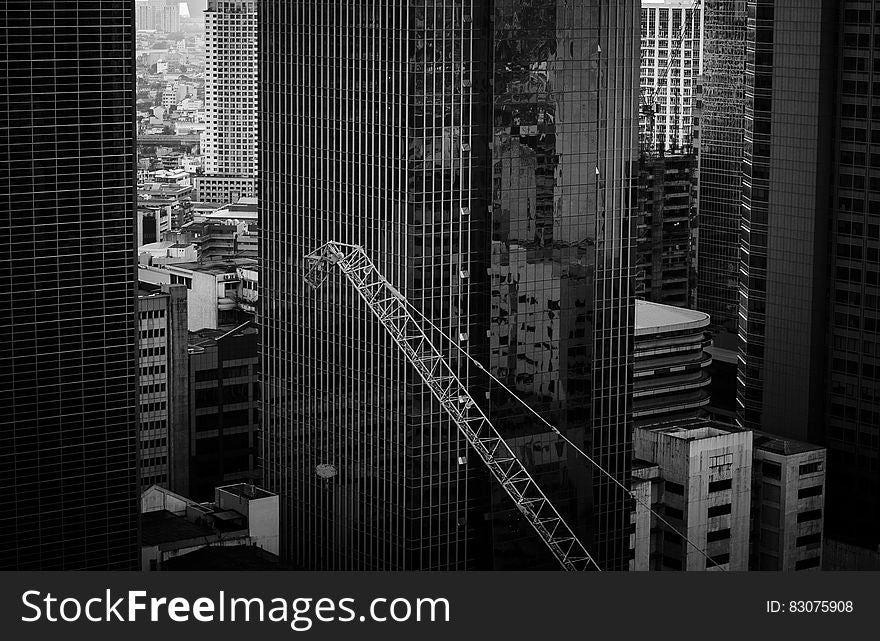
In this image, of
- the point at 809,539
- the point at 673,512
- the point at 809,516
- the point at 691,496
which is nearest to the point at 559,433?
the point at 691,496

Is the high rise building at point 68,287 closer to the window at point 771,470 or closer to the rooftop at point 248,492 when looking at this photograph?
the rooftop at point 248,492

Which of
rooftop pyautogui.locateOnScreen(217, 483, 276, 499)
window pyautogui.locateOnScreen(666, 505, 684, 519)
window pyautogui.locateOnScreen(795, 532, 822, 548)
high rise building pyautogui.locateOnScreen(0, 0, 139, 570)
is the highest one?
high rise building pyautogui.locateOnScreen(0, 0, 139, 570)

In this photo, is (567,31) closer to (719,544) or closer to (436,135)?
(436,135)

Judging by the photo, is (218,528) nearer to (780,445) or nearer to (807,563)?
(780,445)

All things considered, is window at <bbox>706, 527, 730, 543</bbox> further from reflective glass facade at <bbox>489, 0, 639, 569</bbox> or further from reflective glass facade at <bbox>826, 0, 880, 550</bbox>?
reflective glass facade at <bbox>826, 0, 880, 550</bbox>

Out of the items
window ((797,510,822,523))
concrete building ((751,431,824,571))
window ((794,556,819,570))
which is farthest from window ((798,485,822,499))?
window ((794,556,819,570))
